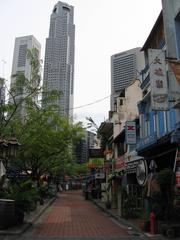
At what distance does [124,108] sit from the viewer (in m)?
26.2

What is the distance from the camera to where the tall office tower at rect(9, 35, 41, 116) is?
1914 centimetres

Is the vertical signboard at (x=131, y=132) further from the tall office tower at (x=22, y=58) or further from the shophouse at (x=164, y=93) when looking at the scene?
the tall office tower at (x=22, y=58)

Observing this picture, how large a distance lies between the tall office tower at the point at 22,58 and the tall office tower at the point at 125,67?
659cm

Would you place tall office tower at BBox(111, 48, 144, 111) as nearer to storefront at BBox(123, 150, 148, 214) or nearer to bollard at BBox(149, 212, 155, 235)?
storefront at BBox(123, 150, 148, 214)

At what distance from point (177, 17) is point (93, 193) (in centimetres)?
3262

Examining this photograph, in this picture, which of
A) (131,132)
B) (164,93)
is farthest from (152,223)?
(131,132)

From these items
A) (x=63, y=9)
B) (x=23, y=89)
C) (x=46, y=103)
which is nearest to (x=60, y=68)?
(x=46, y=103)

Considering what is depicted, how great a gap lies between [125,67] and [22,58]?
29.8 feet

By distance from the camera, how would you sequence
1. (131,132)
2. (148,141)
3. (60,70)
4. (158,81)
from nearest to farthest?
(158,81) < (148,141) < (131,132) < (60,70)

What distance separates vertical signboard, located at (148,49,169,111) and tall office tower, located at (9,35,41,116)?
853cm

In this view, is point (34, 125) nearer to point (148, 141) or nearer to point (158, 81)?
point (148, 141)

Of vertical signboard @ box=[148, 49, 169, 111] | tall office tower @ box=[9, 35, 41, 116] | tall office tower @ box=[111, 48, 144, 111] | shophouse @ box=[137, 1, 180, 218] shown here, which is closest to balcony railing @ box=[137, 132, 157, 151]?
shophouse @ box=[137, 1, 180, 218]

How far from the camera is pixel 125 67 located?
2616 cm

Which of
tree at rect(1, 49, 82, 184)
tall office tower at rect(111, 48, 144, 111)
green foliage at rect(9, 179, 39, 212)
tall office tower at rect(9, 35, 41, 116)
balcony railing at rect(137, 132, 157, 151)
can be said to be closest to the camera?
green foliage at rect(9, 179, 39, 212)
